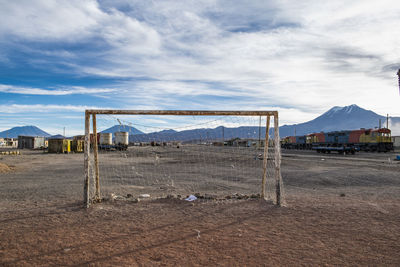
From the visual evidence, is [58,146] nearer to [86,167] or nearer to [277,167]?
[86,167]

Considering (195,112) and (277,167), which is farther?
(195,112)

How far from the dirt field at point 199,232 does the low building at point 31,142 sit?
181ft

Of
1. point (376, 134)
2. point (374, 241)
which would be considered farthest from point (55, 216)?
point (376, 134)

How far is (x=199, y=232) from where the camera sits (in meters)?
5.12

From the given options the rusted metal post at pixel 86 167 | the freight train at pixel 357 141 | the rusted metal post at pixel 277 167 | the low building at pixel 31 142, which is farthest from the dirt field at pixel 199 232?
the low building at pixel 31 142

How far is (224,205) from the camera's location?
23.6ft

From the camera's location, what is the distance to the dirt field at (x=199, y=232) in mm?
4078

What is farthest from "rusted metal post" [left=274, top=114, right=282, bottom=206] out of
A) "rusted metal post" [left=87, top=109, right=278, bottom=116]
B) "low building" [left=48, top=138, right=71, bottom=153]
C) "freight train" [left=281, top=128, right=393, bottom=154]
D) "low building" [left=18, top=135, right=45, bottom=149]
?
"low building" [left=18, top=135, right=45, bottom=149]

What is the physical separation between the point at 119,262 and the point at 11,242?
7.22 ft

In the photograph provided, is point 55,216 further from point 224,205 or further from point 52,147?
point 52,147

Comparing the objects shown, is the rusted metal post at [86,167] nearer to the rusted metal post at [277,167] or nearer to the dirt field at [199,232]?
the dirt field at [199,232]

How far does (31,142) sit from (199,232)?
61644 millimetres

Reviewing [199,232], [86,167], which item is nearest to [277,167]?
[199,232]

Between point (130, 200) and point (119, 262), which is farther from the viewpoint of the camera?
point (130, 200)
